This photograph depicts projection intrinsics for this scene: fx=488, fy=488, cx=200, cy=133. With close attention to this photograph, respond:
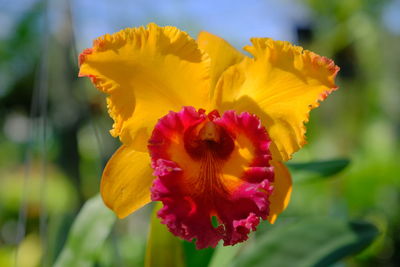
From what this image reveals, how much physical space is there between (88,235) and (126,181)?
0.78 feet

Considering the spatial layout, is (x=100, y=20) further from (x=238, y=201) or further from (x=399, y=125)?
(x=399, y=125)

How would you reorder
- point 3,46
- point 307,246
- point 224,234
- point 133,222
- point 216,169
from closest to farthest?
point 224,234 < point 216,169 < point 307,246 < point 133,222 < point 3,46

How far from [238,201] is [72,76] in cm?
239

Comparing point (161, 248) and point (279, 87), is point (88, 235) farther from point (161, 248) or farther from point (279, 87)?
point (279, 87)

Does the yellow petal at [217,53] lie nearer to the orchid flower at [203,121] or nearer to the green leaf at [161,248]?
the orchid flower at [203,121]

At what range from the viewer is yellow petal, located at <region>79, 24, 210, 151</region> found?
792 mm

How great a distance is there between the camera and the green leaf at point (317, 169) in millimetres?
1144

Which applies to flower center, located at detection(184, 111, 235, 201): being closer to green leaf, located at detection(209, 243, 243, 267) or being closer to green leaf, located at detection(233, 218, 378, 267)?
green leaf, located at detection(209, 243, 243, 267)

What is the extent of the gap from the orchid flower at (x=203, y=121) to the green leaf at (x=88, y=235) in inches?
7.4

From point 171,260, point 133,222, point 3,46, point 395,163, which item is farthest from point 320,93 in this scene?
point 3,46

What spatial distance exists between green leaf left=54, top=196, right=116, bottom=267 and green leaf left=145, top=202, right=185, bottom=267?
0.43ft

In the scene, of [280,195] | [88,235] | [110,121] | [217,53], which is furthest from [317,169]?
[110,121]

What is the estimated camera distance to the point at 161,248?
95cm

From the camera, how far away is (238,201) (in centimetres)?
87
